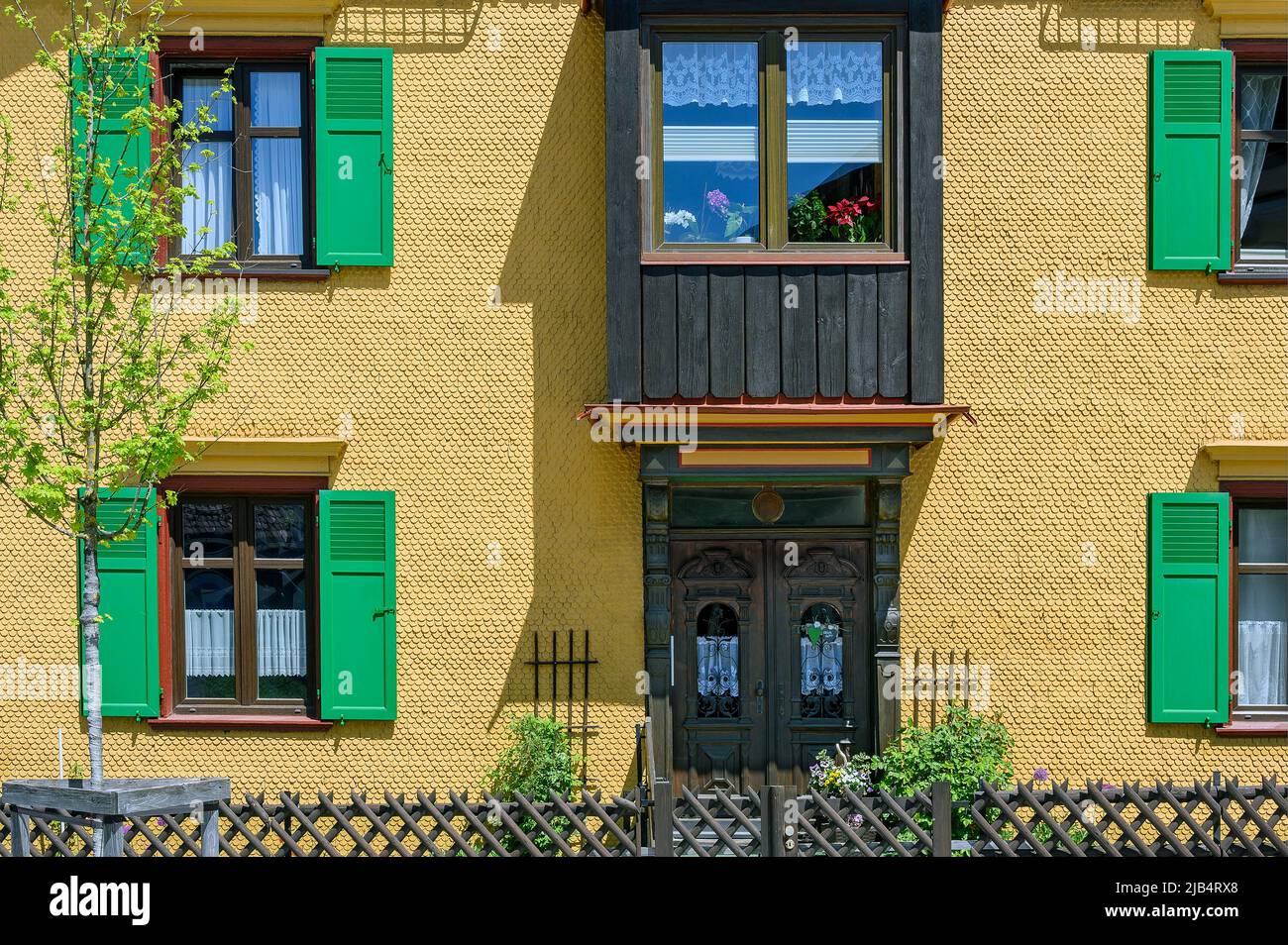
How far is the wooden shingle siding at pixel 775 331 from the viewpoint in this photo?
959 centimetres

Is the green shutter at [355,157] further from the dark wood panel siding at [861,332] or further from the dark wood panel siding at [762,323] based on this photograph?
the dark wood panel siding at [861,332]

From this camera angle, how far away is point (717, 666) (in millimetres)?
10234

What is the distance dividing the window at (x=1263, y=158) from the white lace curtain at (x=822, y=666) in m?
4.35

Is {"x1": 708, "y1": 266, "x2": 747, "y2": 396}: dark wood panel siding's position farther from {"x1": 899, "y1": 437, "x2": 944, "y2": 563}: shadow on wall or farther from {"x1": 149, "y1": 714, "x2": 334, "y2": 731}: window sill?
{"x1": 149, "y1": 714, "x2": 334, "y2": 731}: window sill

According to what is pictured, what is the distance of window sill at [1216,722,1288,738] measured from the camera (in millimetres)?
9984

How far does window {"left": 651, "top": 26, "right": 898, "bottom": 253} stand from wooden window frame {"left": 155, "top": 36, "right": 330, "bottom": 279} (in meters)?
2.70

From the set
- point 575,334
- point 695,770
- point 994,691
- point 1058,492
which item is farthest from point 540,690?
point 1058,492

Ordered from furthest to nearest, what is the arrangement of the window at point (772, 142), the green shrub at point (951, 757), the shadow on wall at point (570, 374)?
the shadow on wall at point (570, 374) → the window at point (772, 142) → the green shrub at point (951, 757)

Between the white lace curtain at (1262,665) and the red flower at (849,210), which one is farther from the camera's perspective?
the white lace curtain at (1262,665)

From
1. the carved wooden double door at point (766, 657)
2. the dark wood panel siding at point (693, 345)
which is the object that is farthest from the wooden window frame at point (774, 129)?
the carved wooden double door at point (766, 657)

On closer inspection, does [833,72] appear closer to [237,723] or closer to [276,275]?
[276,275]

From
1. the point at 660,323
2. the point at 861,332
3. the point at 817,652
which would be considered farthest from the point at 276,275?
the point at 817,652

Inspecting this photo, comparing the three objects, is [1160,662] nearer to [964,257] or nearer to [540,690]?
[964,257]

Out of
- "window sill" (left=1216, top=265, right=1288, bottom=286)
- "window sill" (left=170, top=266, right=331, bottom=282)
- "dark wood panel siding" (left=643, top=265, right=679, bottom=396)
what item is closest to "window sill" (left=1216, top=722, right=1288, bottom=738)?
"window sill" (left=1216, top=265, right=1288, bottom=286)
